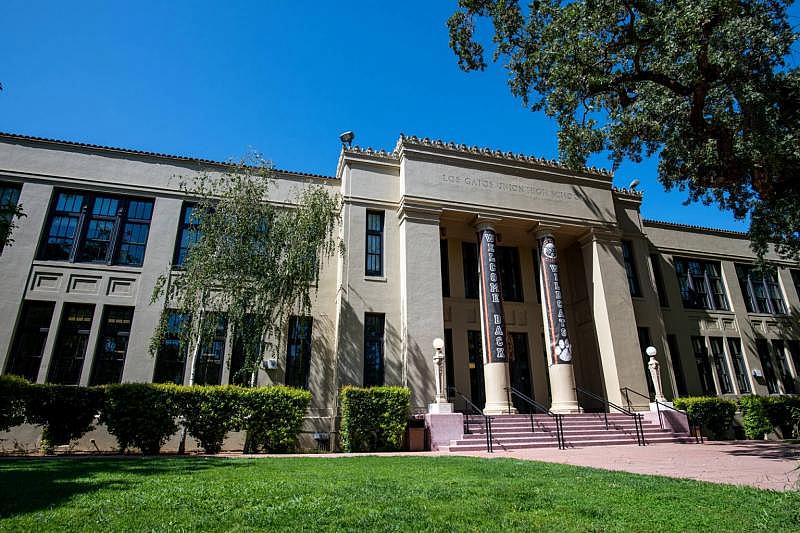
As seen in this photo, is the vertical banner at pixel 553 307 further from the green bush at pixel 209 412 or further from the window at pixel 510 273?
the green bush at pixel 209 412

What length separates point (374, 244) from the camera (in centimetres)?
1609

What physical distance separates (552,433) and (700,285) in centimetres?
1352

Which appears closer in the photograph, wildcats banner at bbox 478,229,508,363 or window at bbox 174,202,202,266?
wildcats banner at bbox 478,229,508,363

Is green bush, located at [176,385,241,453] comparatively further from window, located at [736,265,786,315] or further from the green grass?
window, located at [736,265,786,315]

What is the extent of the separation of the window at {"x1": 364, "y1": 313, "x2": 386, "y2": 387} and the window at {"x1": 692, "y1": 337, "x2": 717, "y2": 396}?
14051mm

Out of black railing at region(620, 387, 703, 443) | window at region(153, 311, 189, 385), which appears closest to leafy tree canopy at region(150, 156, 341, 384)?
window at region(153, 311, 189, 385)

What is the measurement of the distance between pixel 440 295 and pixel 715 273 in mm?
15510

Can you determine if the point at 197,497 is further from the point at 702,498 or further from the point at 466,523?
the point at 702,498

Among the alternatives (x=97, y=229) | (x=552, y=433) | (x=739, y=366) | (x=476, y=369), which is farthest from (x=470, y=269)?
(x=97, y=229)

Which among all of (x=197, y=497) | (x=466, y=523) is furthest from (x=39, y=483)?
(x=466, y=523)

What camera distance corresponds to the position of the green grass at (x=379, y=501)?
379cm

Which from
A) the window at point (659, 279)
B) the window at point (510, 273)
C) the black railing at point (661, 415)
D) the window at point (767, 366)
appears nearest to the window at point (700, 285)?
the window at point (659, 279)

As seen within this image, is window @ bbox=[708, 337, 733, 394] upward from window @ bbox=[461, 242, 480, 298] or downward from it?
downward

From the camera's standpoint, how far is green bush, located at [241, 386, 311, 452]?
11.3 meters
